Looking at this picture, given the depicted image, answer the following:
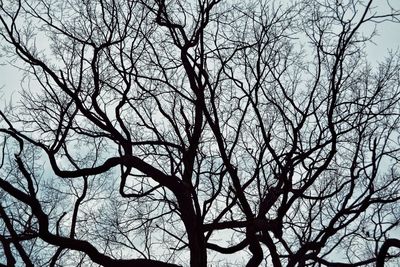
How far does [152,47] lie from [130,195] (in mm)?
2705

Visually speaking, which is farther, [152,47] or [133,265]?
[152,47]

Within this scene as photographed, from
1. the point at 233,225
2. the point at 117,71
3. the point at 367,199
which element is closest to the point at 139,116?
the point at 117,71

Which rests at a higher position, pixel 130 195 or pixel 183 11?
pixel 183 11

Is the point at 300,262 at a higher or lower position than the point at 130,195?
lower

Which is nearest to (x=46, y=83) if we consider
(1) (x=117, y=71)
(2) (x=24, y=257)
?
(1) (x=117, y=71)

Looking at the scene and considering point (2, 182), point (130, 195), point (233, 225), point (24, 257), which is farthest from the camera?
point (130, 195)

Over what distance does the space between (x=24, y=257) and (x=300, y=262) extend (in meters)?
4.06

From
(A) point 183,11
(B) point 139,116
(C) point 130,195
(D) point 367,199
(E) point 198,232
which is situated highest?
(A) point 183,11

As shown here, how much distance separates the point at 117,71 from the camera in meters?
7.46

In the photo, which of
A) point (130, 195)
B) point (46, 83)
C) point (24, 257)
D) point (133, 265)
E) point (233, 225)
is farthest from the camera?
point (46, 83)

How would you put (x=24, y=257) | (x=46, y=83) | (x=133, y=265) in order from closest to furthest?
(x=133, y=265) → (x=24, y=257) → (x=46, y=83)

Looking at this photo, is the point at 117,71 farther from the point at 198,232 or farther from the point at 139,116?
the point at 198,232

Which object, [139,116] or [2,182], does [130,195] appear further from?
[2,182]

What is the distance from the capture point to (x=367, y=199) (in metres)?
7.09
